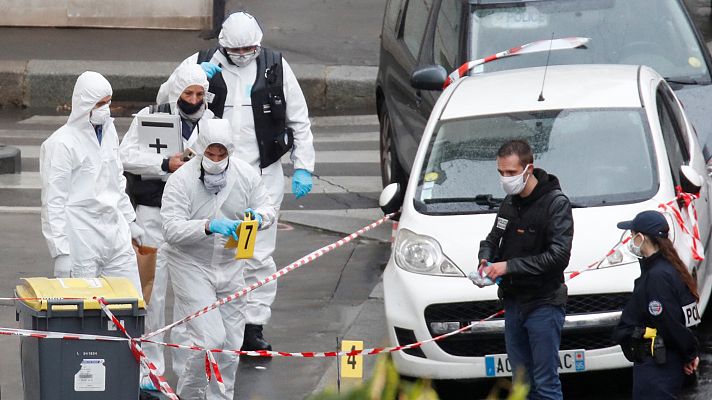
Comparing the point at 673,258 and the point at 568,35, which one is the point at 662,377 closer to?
the point at 673,258

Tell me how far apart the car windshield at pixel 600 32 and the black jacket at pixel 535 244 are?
3335 mm

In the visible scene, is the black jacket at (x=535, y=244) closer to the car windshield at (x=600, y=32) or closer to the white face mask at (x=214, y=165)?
the white face mask at (x=214, y=165)

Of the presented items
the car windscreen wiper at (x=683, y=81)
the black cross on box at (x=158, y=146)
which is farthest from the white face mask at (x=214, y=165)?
the car windscreen wiper at (x=683, y=81)

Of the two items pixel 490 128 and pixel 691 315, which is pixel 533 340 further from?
pixel 490 128

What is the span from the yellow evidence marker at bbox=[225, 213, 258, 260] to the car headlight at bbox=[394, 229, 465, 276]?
36.1 inches

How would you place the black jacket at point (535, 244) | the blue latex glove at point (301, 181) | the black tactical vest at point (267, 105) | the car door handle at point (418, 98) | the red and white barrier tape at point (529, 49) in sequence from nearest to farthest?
the black jacket at point (535, 244) < the black tactical vest at point (267, 105) < the blue latex glove at point (301, 181) < the red and white barrier tape at point (529, 49) < the car door handle at point (418, 98)

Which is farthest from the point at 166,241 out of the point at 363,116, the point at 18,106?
the point at 18,106

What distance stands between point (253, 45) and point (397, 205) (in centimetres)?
132

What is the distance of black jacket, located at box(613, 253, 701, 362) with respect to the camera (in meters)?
6.62

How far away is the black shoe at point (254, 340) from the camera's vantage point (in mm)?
8734

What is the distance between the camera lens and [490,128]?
869 centimetres

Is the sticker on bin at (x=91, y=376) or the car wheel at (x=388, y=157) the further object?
the car wheel at (x=388, y=157)

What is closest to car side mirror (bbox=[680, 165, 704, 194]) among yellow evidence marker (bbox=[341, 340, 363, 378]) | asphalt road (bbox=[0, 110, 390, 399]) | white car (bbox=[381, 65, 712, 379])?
white car (bbox=[381, 65, 712, 379])

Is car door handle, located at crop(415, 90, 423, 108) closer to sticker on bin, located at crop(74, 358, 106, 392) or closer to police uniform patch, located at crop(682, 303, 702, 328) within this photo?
police uniform patch, located at crop(682, 303, 702, 328)
